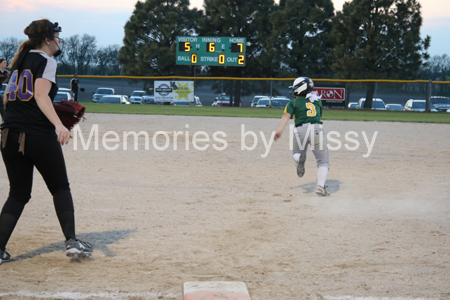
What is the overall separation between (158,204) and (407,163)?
556cm

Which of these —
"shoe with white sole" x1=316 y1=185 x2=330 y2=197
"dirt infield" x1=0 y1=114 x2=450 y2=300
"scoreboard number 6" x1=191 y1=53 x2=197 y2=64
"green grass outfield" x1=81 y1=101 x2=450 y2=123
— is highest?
"scoreboard number 6" x1=191 y1=53 x2=197 y2=64

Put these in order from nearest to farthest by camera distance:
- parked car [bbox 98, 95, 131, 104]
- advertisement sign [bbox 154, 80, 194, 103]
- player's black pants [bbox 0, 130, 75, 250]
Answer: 1. player's black pants [bbox 0, 130, 75, 250]
2. advertisement sign [bbox 154, 80, 194, 103]
3. parked car [bbox 98, 95, 131, 104]

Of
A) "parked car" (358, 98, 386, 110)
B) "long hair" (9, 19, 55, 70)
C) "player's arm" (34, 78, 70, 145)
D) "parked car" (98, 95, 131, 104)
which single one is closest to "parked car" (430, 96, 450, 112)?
"parked car" (358, 98, 386, 110)

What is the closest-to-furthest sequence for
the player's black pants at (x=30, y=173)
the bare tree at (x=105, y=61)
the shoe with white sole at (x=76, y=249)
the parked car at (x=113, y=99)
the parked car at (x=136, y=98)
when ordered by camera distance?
the player's black pants at (x=30, y=173) → the shoe with white sole at (x=76, y=249) → the parked car at (x=113, y=99) → the parked car at (x=136, y=98) → the bare tree at (x=105, y=61)

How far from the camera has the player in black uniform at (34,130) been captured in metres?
3.62

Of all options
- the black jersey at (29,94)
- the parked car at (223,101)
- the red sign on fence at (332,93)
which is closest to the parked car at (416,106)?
the red sign on fence at (332,93)

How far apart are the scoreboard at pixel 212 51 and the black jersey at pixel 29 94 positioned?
3246 centimetres

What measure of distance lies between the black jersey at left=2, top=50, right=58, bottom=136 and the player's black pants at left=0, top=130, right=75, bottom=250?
7 cm

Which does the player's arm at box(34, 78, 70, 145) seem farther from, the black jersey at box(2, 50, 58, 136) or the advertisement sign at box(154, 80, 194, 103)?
the advertisement sign at box(154, 80, 194, 103)

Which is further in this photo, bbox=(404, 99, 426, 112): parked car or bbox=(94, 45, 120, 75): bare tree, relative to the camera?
bbox=(94, 45, 120, 75): bare tree

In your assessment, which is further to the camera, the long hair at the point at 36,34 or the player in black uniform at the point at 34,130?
the long hair at the point at 36,34

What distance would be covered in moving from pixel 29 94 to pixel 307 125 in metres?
3.99

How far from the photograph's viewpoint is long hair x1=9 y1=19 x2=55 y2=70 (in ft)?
12.2

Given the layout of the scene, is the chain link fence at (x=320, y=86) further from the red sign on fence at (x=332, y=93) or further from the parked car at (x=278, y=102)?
the parked car at (x=278, y=102)
